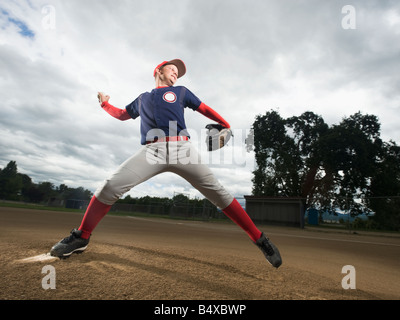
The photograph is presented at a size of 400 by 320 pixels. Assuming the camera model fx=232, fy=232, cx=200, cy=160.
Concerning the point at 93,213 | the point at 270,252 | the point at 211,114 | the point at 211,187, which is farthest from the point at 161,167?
the point at 270,252

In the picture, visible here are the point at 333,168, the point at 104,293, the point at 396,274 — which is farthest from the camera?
the point at 333,168

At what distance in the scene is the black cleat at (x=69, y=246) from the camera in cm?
207

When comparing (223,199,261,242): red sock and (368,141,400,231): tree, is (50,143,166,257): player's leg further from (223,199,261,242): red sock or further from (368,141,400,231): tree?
(368,141,400,231): tree

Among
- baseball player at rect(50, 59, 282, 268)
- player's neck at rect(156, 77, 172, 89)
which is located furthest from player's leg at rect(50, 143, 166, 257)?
player's neck at rect(156, 77, 172, 89)

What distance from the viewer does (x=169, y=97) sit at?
2.33m

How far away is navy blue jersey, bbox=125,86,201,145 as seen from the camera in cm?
219

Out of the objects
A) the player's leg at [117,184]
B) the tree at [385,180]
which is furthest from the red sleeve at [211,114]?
the tree at [385,180]

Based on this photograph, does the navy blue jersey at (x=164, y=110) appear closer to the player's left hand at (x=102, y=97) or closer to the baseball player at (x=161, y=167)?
the baseball player at (x=161, y=167)

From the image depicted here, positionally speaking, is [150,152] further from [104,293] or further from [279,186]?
[279,186]

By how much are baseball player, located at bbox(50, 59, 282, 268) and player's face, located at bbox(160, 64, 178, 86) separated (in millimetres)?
203

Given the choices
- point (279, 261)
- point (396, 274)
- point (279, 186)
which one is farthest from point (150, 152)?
point (279, 186)

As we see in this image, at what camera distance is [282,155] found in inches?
976
